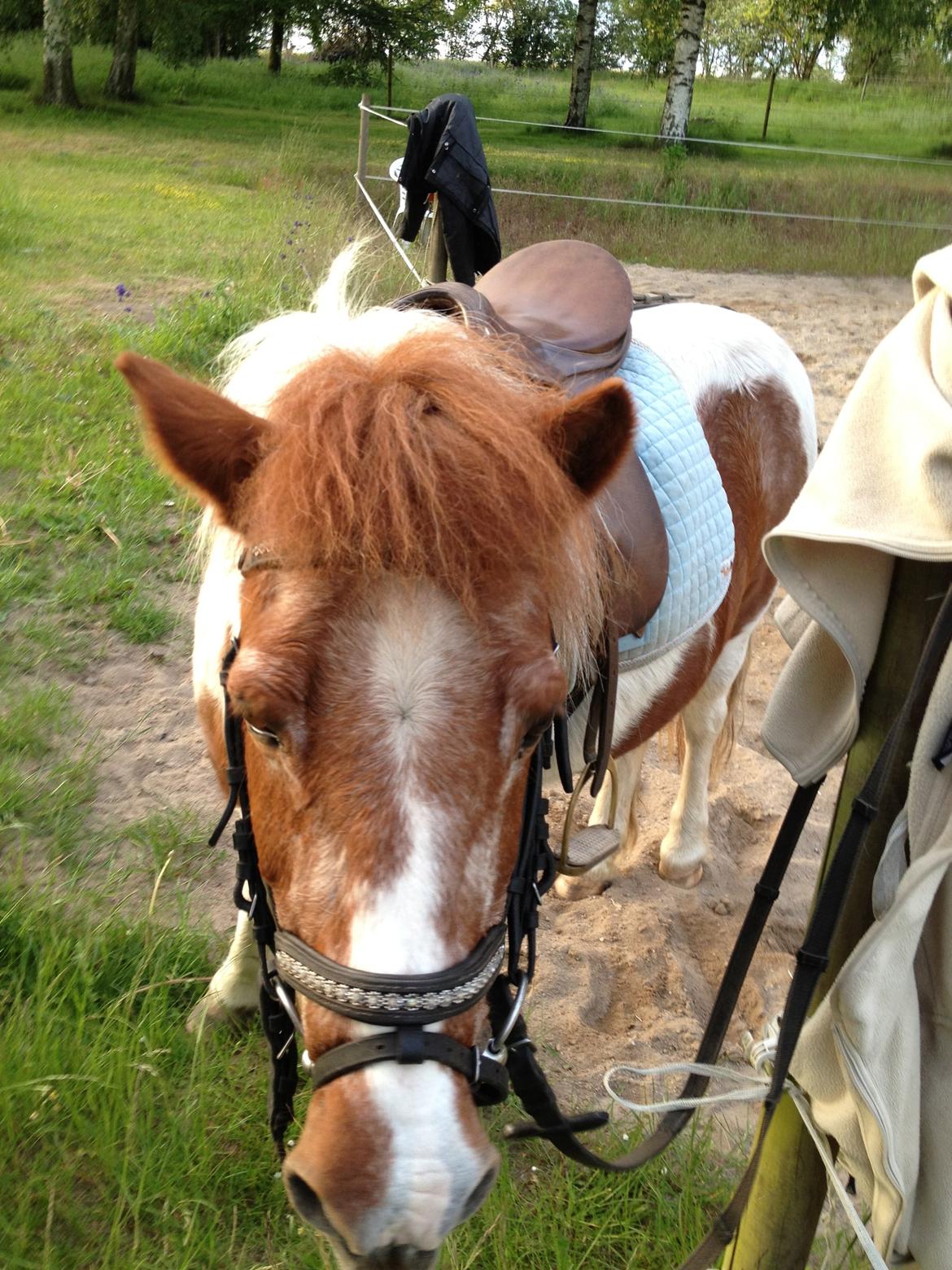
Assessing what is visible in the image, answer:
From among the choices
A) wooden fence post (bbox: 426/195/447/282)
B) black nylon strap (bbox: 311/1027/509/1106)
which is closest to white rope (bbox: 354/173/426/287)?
wooden fence post (bbox: 426/195/447/282)

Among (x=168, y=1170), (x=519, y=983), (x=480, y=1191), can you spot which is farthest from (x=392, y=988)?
(x=168, y=1170)

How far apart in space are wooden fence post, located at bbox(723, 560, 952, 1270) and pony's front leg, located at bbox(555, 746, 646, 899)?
135 cm

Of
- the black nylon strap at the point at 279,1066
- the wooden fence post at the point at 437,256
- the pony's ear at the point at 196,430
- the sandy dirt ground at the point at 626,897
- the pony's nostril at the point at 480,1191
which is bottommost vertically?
the sandy dirt ground at the point at 626,897

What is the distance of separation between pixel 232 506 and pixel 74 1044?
1.21m

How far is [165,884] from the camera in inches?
102

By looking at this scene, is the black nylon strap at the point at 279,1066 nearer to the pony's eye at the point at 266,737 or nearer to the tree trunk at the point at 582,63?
the pony's eye at the point at 266,737

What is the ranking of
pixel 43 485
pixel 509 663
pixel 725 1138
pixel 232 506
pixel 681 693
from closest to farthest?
pixel 509 663
pixel 232 506
pixel 725 1138
pixel 681 693
pixel 43 485

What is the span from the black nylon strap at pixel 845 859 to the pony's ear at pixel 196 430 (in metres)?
0.90

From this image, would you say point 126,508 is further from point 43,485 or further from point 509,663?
point 509,663

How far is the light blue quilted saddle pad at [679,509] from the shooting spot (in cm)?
208

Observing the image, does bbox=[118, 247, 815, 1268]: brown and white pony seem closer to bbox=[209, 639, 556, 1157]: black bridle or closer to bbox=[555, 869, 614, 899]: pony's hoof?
bbox=[209, 639, 556, 1157]: black bridle

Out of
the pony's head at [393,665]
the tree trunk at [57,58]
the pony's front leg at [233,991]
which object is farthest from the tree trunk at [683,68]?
the pony's head at [393,665]

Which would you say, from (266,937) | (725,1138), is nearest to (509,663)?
(266,937)

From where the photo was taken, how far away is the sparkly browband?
1072 millimetres
